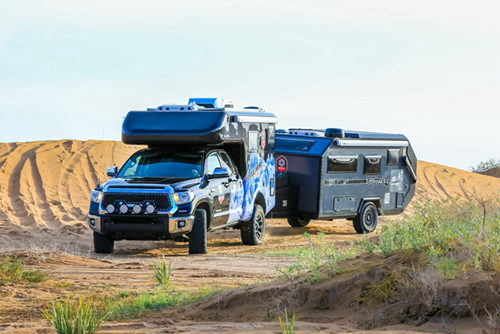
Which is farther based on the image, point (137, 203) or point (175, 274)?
point (137, 203)

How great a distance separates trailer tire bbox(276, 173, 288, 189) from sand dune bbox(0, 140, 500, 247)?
4987mm

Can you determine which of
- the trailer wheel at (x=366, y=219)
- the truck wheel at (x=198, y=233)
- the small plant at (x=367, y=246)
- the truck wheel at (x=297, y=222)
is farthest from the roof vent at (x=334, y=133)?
the small plant at (x=367, y=246)

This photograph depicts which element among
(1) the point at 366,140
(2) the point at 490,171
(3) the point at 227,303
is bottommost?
(2) the point at 490,171

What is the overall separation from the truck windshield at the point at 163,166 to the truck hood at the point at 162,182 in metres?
0.24

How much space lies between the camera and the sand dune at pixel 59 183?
1784cm

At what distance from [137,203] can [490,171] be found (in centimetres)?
3412

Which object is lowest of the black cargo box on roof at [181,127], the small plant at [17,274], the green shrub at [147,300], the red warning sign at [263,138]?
the small plant at [17,274]

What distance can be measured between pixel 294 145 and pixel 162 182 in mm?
5475

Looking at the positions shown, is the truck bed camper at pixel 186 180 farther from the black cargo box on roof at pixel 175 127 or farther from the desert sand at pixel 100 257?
the desert sand at pixel 100 257

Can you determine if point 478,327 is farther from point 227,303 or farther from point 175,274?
point 175,274

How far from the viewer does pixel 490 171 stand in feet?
136

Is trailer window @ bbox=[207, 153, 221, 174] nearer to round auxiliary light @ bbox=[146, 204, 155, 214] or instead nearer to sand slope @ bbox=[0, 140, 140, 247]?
round auxiliary light @ bbox=[146, 204, 155, 214]

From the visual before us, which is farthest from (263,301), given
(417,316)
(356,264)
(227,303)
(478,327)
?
(478,327)

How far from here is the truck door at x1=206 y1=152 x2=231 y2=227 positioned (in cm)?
1334
